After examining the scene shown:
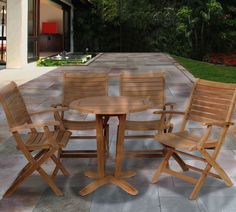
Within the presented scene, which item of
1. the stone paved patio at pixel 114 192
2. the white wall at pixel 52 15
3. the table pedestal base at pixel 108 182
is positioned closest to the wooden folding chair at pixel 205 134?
the stone paved patio at pixel 114 192

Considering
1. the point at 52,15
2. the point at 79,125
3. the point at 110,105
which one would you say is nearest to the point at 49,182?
the point at 110,105

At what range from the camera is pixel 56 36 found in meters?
26.2

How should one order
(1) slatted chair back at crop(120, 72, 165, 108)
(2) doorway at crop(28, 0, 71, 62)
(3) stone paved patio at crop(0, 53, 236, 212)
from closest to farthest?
(3) stone paved patio at crop(0, 53, 236, 212) < (1) slatted chair back at crop(120, 72, 165, 108) < (2) doorway at crop(28, 0, 71, 62)

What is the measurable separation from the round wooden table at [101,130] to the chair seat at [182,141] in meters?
0.34

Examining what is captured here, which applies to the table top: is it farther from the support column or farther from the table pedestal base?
the support column

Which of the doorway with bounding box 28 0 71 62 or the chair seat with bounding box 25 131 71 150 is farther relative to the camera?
the doorway with bounding box 28 0 71 62

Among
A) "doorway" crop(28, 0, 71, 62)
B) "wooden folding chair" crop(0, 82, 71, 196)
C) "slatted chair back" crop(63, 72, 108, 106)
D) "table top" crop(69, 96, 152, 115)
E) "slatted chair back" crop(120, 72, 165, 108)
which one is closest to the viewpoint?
"wooden folding chair" crop(0, 82, 71, 196)

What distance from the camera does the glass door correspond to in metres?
17.2

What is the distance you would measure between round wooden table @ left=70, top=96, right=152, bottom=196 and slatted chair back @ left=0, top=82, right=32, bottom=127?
475 millimetres

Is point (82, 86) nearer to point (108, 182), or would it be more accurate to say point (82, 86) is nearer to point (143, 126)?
point (143, 126)

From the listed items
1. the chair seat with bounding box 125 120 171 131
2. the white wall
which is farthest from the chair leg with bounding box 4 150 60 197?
the white wall

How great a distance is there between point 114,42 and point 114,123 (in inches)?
840

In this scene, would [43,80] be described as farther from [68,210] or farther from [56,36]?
[56,36]

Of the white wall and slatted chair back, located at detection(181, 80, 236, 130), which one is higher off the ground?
the white wall
